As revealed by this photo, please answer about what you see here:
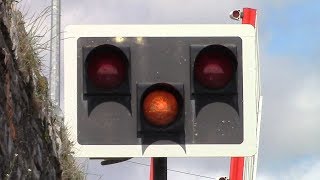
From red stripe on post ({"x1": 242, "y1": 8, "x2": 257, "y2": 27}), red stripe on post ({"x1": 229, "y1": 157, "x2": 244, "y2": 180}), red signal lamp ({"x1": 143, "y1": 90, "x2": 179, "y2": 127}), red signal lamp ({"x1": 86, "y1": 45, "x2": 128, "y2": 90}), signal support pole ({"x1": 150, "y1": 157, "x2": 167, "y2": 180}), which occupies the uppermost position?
red stripe on post ({"x1": 242, "y1": 8, "x2": 257, "y2": 27})

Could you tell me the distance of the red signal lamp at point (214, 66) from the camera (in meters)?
4.22

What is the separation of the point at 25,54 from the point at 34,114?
518mm

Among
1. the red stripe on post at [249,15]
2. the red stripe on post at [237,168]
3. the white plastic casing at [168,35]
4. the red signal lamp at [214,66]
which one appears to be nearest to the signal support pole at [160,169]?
the white plastic casing at [168,35]

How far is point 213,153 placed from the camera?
4.20 m

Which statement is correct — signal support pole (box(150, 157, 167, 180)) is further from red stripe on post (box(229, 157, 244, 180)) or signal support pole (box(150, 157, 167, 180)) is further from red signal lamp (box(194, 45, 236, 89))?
red stripe on post (box(229, 157, 244, 180))

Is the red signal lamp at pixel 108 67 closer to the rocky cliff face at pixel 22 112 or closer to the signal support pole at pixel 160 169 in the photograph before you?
the signal support pole at pixel 160 169

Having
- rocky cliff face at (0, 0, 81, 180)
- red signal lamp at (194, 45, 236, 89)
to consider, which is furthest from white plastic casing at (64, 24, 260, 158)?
rocky cliff face at (0, 0, 81, 180)

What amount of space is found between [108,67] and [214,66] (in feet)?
1.72

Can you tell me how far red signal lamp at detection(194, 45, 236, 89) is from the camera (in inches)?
166

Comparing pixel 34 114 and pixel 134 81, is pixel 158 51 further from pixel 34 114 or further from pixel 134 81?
A: pixel 34 114

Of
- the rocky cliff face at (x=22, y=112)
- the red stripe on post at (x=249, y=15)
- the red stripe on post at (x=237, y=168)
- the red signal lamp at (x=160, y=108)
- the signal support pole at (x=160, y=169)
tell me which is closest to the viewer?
the red signal lamp at (x=160, y=108)

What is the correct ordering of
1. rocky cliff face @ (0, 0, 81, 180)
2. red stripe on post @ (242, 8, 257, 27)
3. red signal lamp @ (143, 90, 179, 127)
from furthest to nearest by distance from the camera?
red stripe on post @ (242, 8, 257, 27) → rocky cliff face @ (0, 0, 81, 180) → red signal lamp @ (143, 90, 179, 127)

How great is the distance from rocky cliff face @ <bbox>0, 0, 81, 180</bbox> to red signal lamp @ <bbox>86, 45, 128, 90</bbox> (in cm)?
139

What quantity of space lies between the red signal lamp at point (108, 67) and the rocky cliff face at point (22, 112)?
1393mm
